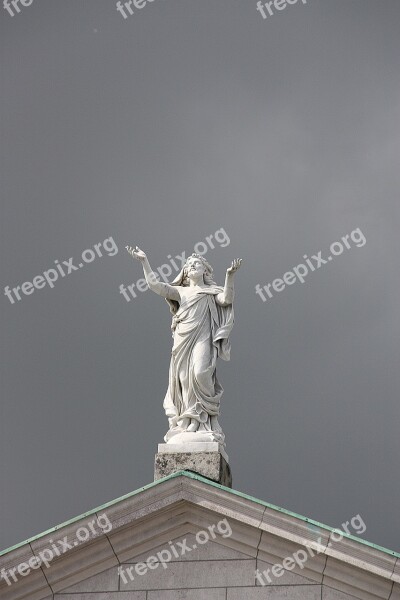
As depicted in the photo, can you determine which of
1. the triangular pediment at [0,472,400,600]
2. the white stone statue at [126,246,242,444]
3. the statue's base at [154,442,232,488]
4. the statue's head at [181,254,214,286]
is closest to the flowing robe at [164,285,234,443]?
the white stone statue at [126,246,242,444]

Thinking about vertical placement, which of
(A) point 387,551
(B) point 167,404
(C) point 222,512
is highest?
(B) point 167,404

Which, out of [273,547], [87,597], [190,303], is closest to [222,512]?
[273,547]

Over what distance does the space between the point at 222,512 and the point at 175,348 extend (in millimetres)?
4477

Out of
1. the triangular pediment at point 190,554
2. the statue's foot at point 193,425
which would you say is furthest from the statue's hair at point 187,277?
the triangular pediment at point 190,554

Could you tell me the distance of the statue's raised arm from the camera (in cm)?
3147

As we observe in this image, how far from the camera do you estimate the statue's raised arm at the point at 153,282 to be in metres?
31.5

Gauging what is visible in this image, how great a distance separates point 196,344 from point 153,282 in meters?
1.76

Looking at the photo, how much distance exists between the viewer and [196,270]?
31.7 m

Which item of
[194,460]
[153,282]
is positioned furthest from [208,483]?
[153,282]

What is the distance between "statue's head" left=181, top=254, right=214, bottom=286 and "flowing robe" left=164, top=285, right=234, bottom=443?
10.2 inches

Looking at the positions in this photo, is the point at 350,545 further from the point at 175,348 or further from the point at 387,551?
the point at 175,348

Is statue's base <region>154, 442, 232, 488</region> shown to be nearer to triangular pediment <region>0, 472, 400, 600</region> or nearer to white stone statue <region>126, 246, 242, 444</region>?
white stone statue <region>126, 246, 242, 444</region>

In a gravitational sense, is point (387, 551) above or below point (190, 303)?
below

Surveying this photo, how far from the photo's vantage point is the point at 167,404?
99.6 ft
